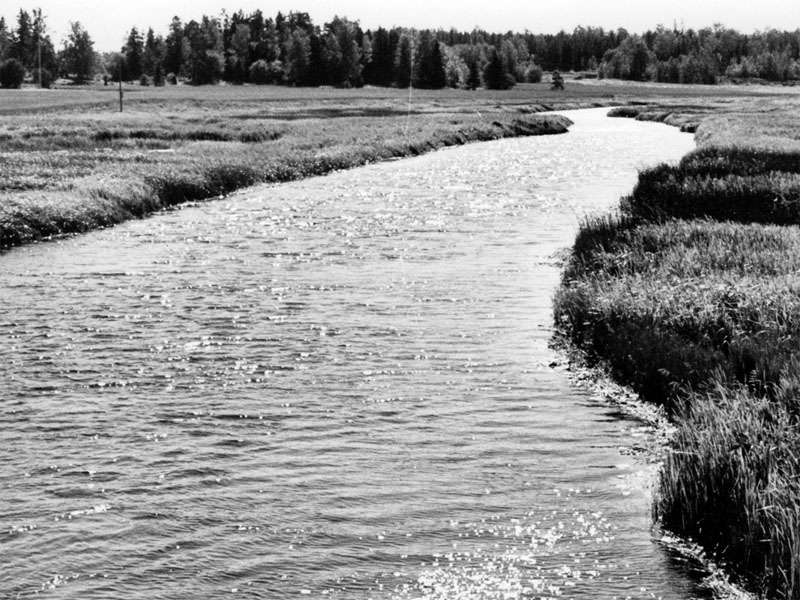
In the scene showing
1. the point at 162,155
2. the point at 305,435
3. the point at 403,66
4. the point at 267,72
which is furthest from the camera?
the point at 267,72

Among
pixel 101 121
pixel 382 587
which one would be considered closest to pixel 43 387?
pixel 382 587

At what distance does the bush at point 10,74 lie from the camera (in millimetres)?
158000

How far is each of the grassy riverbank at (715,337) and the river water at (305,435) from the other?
0.65 m

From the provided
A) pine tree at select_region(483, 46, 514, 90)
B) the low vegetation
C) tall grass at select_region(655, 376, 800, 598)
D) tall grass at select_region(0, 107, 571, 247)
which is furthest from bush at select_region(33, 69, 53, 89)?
tall grass at select_region(655, 376, 800, 598)

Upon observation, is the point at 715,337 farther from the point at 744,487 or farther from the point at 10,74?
the point at 10,74

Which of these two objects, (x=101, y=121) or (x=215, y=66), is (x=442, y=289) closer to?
(x=101, y=121)

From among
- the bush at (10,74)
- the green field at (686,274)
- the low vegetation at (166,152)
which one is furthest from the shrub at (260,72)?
the green field at (686,274)

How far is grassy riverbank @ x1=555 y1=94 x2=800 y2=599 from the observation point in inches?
366

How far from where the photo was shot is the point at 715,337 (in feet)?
48.4

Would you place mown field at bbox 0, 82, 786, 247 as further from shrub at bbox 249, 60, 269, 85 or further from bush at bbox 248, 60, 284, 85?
shrub at bbox 249, 60, 269, 85

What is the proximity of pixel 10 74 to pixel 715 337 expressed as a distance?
6370 inches

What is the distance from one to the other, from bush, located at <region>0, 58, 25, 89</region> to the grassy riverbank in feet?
486

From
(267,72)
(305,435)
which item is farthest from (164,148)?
(267,72)

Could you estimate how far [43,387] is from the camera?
14.6 metres
